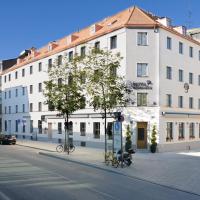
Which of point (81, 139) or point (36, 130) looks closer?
point (81, 139)

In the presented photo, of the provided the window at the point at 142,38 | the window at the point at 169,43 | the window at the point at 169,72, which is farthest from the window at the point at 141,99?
the window at the point at 169,43

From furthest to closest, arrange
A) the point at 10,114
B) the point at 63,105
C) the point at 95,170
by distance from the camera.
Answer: the point at 10,114 → the point at 63,105 → the point at 95,170

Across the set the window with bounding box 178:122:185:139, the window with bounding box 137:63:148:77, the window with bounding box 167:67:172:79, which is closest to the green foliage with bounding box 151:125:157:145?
the window with bounding box 178:122:185:139

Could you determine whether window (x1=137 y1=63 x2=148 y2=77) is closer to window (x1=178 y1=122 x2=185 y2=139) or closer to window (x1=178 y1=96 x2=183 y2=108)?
window (x1=178 y1=96 x2=183 y2=108)

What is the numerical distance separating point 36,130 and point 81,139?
13546mm

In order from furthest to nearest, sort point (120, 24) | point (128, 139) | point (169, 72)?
1. point (169, 72)
2. point (120, 24)
3. point (128, 139)

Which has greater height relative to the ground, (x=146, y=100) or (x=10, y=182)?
(x=146, y=100)

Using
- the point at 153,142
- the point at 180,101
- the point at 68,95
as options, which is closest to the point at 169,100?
the point at 180,101

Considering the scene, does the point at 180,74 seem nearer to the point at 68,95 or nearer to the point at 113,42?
the point at 113,42

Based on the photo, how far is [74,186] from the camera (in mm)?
14828

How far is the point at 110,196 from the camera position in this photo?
42.7 feet

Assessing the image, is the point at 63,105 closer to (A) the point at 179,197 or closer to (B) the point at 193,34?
(A) the point at 179,197

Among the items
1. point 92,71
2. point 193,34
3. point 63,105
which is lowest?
point 63,105

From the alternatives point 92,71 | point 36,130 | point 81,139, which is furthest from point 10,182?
point 36,130
